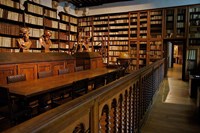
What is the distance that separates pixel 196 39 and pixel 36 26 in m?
5.90

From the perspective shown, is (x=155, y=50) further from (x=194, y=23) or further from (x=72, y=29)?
(x=72, y=29)

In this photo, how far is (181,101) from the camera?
3.57 m

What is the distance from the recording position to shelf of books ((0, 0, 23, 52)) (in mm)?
4520

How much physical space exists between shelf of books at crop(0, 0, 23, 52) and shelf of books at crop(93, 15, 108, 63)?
344 cm

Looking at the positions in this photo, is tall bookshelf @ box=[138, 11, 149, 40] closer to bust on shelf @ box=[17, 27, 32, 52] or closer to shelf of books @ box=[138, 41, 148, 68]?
shelf of books @ box=[138, 41, 148, 68]

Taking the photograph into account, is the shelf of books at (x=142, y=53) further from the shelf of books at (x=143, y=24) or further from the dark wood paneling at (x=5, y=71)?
A: the dark wood paneling at (x=5, y=71)

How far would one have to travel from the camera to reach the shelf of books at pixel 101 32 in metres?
7.51

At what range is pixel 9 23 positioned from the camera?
16.0 ft

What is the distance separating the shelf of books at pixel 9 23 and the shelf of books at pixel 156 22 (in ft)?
15.9

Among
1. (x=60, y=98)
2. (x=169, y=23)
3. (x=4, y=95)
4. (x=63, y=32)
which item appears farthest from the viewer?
(x=63, y=32)

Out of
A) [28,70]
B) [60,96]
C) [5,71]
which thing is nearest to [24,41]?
[28,70]

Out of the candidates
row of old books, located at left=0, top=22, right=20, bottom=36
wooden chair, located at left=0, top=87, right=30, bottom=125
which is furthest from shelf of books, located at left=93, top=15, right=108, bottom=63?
wooden chair, located at left=0, top=87, right=30, bottom=125

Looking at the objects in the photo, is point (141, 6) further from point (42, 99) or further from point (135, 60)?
point (42, 99)

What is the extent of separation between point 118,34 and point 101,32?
0.80 m
